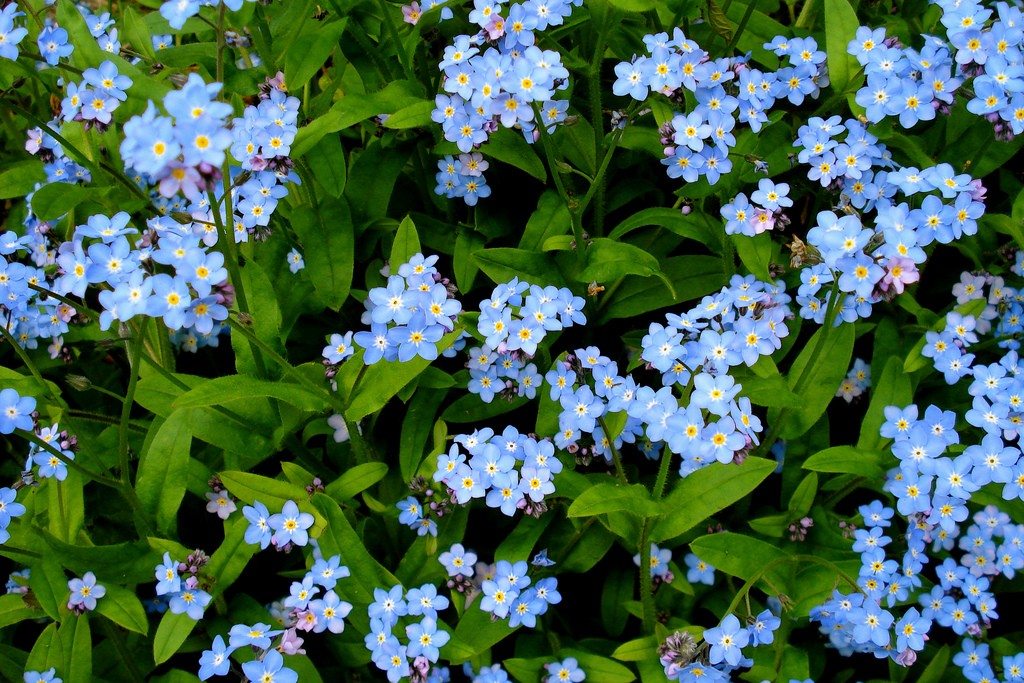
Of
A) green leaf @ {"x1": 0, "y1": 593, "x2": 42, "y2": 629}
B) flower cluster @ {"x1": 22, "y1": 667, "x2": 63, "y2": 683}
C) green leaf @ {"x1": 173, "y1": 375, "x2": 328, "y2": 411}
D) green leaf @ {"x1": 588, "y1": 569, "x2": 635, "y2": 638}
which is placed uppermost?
green leaf @ {"x1": 173, "y1": 375, "x2": 328, "y2": 411}

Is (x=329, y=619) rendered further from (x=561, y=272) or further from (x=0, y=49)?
(x=0, y=49)

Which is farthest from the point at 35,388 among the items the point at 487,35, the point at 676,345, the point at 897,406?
the point at 897,406

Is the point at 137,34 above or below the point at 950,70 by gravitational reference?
above

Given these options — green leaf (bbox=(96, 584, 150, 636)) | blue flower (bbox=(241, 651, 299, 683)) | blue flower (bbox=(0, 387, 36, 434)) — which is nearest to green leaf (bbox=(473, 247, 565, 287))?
blue flower (bbox=(241, 651, 299, 683))

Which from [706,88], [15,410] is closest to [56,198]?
[15,410]

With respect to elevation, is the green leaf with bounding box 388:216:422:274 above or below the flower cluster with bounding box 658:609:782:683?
above

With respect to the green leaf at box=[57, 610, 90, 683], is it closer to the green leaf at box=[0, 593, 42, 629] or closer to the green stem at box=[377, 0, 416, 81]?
the green leaf at box=[0, 593, 42, 629]

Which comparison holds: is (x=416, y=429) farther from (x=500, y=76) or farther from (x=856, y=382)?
(x=856, y=382)
